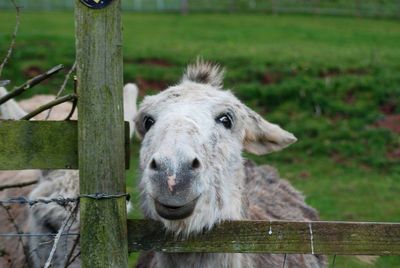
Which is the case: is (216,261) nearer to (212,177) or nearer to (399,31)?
(212,177)

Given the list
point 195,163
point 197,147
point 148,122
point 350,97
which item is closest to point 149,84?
point 350,97

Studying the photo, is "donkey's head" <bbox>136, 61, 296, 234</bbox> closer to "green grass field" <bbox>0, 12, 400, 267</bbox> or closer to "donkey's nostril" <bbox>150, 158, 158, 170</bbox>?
"donkey's nostril" <bbox>150, 158, 158, 170</bbox>

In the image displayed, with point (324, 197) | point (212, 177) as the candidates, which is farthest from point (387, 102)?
point (212, 177)

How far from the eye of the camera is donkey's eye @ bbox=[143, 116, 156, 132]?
4016mm

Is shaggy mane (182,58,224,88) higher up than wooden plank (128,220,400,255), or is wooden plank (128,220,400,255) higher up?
shaggy mane (182,58,224,88)

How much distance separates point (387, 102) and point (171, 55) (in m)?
5.90

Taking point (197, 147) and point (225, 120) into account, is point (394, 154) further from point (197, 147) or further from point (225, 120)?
point (197, 147)

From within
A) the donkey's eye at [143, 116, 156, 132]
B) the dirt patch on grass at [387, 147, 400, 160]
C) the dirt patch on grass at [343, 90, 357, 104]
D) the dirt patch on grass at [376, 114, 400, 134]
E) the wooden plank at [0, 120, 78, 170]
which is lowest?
the dirt patch on grass at [387, 147, 400, 160]

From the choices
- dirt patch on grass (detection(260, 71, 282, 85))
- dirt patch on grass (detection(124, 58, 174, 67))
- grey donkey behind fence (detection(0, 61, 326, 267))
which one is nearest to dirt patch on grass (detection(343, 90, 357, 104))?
dirt patch on grass (detection(260, 71, 282, 85))

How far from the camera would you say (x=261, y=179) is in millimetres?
6336

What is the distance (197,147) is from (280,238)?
56 cm

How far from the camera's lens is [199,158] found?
11.0 ft

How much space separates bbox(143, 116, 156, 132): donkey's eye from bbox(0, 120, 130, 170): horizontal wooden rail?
32.8 inches

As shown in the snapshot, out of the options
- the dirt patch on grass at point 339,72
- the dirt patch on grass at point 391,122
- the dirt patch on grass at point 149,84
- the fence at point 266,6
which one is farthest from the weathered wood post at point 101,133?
the fence at point 266,6
